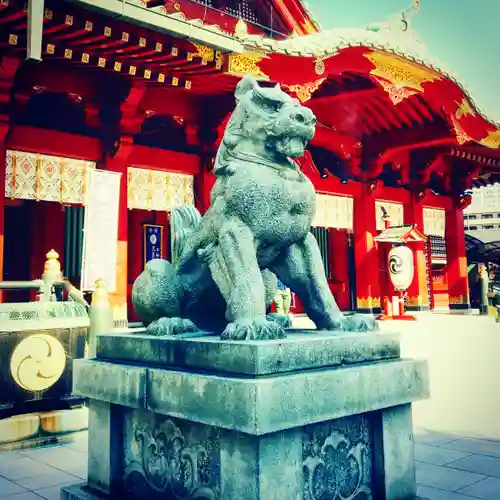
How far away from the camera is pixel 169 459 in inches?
87.4

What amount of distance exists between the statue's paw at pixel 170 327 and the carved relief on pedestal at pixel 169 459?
1.20 feet

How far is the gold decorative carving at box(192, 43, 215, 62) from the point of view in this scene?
720 cm

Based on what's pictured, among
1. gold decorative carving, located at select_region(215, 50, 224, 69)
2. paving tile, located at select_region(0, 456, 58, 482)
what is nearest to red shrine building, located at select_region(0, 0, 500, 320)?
gold decorative carving, located at select_region(215, 50, 224, 69)

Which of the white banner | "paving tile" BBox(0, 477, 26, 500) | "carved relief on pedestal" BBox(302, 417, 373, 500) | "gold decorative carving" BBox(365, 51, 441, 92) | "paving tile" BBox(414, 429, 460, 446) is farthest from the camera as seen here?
"gold decorative carving" BBox(365, 51, 441, 92)

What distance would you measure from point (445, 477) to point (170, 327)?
1.74 m

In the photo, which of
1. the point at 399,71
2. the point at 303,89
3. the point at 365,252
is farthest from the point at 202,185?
the point at 365,252

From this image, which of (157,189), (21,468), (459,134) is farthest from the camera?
(459,134)

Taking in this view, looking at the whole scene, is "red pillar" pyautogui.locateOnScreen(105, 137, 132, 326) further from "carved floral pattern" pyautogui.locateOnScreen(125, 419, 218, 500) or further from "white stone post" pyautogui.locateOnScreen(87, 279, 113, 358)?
"carved floral pattern" pyautogui.locateOnScreen(125, 419, 218, 500)

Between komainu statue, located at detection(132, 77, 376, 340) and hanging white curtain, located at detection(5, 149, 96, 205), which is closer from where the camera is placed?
komainu statue, located at detection(132, 77, 376, 340)

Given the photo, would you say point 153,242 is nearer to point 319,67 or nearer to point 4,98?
point 4,98

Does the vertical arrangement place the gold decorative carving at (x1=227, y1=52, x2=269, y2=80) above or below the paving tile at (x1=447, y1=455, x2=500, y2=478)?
above

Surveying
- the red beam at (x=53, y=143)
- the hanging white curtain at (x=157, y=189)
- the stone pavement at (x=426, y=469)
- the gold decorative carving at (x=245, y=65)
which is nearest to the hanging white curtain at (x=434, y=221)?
the hanging white curtain at (x=157, y=189)

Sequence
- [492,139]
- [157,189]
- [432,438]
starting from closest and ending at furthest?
[432,438]
[157,189]
[492,139]

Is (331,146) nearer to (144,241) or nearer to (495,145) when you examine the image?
(495,145)
